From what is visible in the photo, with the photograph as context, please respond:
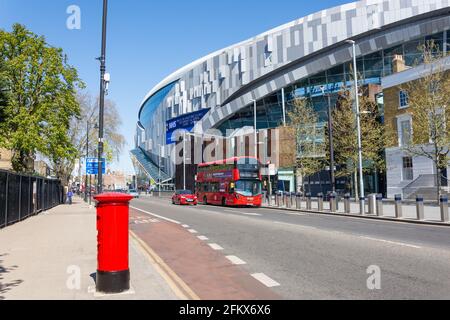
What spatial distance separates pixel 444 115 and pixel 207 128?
55125 mm

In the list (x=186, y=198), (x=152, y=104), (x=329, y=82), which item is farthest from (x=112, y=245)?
(x=152, y=104)

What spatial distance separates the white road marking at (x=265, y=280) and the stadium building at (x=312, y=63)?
37143 mm

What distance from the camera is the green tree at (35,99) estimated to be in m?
28.5

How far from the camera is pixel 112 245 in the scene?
6.00 m

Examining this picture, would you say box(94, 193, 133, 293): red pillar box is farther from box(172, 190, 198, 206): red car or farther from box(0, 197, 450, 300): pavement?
box(172, 190, 198, 206): red car

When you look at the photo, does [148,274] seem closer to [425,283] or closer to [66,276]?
[66,276]

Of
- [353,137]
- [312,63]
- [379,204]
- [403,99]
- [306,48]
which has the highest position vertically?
[306,48]

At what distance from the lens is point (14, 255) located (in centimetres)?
923

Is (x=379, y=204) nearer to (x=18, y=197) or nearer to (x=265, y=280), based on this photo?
(x=265, y=280)

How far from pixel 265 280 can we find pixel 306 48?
2306 inches

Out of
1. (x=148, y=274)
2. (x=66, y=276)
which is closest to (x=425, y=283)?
(x=148, y=274)

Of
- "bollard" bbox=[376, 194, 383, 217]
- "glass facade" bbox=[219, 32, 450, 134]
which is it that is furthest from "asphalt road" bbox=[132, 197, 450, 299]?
"glass facade" bbox=[219, 32, 450, 134]

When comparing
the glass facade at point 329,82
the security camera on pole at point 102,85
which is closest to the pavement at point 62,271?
the security camera on pole at point 102,85

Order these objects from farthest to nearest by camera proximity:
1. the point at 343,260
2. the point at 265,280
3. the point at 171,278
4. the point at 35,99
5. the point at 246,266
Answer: the point at 35,99 → the point at 343,260 → the point at 246,266 → the point at 171,278 → the point at 265,280
